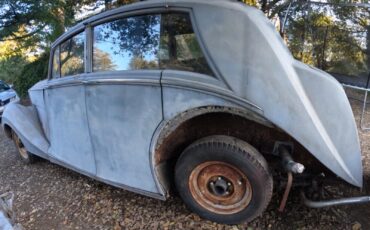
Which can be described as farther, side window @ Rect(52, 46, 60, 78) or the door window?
side window @ Rect(52, 46, 60, 78)

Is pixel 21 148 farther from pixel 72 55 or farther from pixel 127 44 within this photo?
pixel 127 44

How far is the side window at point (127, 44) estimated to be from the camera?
303 cm

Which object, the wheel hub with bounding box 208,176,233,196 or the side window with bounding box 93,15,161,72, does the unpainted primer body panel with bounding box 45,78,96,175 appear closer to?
the side window with bounding box 93,15,161,72

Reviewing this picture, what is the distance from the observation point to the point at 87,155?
3.67 metres

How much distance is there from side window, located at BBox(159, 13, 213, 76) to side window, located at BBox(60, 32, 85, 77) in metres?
1.19

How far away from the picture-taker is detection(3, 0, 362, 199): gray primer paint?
96.6 inches

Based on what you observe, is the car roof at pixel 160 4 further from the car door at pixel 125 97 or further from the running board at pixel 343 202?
the running board at pixel 343 202

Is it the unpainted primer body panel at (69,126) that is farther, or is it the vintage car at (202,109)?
the unpainted primer body panel at (69,126)

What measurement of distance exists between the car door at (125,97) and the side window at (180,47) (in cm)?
9

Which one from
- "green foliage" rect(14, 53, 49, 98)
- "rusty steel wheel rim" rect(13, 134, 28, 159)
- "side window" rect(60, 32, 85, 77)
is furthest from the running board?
"green foliage" rect(14, 53, 49, 98)

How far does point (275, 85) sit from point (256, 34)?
43cm

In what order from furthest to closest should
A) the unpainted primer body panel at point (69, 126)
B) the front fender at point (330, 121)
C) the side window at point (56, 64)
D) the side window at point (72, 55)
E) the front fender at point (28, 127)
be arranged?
1. the front fender at point (28, 127)
2. the side window at point (56, 64)
3. the side window at point (72, 55)
4. the unpainted primer body panel at point (69, 126)
5. the front fender at point (330, 121)

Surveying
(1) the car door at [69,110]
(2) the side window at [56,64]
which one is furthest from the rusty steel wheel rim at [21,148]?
(2) the side window at [56,64]

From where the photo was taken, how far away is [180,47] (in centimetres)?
288
